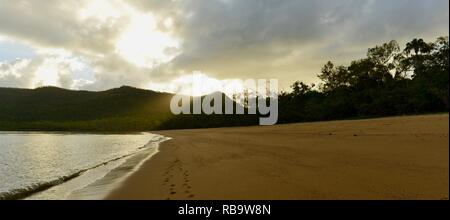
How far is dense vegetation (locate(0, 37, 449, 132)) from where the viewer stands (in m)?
53.3

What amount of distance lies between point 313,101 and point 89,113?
362 feet

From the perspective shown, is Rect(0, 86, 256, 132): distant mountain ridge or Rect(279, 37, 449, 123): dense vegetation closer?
Rect(279, 37, 449, 123): dense vegetation

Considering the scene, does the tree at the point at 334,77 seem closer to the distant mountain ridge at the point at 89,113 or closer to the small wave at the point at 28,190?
the distant mountain ridge at the point at 89,113

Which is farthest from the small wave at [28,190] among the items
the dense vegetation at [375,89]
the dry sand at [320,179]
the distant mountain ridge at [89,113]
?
the distant mountain ridge at [89,113]

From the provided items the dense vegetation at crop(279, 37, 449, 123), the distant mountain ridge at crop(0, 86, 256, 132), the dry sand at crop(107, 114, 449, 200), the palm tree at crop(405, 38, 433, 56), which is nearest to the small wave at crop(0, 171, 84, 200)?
the dry sand at crop(107, 114, 449, 200)

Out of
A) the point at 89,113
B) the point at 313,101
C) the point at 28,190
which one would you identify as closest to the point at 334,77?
the point at 313,101

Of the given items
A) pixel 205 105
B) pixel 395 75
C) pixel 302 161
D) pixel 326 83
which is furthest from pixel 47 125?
pixel 302 161

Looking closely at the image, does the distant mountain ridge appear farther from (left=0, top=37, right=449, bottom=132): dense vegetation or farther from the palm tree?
the palm tree

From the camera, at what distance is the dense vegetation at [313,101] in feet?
175

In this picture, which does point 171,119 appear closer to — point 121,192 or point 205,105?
point 205,105

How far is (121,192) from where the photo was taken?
38.8 feet

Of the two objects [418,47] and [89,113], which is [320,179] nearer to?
[418,47]
